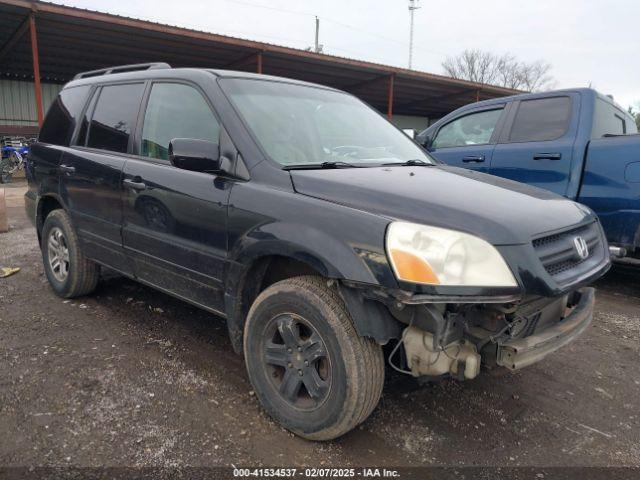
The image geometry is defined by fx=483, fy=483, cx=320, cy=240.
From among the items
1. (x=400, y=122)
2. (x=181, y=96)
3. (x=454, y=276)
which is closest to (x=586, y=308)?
(x=454, y=276)

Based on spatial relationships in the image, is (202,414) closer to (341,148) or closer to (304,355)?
(304,355)

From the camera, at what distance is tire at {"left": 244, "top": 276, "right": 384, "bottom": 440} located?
2141mm

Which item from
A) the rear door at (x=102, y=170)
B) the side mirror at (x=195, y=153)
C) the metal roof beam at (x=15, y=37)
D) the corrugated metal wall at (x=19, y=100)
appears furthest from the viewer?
the corrugated metal wall at (x=19, y=100)

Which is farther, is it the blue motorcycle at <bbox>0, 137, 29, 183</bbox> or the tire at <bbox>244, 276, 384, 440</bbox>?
the blue motorcycle at <bbox>0, 137, 29, 183</bbox>

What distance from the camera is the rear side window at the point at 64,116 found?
407cm

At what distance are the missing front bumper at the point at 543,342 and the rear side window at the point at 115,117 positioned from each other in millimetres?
2787

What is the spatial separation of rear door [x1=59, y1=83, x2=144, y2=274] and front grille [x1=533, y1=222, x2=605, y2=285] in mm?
2671

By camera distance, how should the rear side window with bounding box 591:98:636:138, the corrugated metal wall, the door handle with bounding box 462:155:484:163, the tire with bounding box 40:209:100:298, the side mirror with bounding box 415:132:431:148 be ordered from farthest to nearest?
the corrugated metal wall, the side mirror with bounding box 415:132:431:148, the door handle with bounding box 462:155:484:163, the rear side window with bounding box 591:98:636:138, the tire with bounding box 40:209:100:298

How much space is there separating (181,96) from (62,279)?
2.18m

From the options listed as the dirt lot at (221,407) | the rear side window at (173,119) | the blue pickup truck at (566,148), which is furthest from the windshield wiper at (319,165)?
the blue pickup truck at (566,148)

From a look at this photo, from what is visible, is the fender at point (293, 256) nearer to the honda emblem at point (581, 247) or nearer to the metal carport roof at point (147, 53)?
the honda emblem at point (581, 247)

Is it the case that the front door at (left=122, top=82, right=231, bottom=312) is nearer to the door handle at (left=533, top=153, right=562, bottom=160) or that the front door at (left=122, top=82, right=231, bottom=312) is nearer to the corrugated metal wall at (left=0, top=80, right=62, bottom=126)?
the door handle at (left=533, top=153, right=562, bottom=160)

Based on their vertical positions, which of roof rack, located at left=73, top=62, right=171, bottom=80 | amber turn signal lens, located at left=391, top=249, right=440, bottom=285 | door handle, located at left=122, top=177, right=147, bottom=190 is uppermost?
roof rack, located at left=73, top=62, right=171, bottom=80

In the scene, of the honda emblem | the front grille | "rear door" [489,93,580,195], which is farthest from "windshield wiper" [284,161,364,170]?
"rear door" [489,93,580,195]
